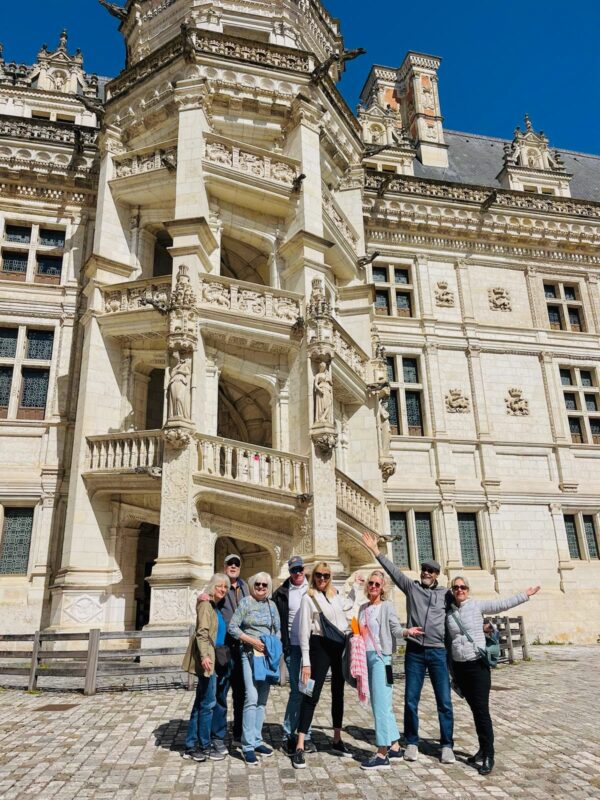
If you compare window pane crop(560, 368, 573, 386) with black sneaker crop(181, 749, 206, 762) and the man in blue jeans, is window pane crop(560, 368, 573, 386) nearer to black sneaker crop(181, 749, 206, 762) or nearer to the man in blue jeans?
the man in blue jeans

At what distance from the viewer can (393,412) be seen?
18.1 metres

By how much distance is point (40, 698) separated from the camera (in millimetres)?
8008

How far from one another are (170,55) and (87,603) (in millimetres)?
13410

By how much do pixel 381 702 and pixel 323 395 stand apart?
763cm

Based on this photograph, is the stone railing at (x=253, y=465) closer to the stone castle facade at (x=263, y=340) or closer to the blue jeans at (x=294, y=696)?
the stone castle facade at (x=263, y=340)

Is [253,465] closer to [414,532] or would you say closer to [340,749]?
[340,749]

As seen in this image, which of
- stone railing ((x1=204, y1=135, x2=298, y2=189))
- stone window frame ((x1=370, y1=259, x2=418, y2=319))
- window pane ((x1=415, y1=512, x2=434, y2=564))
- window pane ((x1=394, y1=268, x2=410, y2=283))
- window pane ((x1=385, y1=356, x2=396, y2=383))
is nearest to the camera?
stone railing ((x1=204, y1=135, x2=298, y2=189))

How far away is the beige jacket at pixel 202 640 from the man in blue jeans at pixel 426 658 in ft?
5.32

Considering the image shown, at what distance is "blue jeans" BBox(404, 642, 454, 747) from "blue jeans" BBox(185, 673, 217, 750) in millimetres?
1693

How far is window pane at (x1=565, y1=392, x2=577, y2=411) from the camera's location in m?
19.5

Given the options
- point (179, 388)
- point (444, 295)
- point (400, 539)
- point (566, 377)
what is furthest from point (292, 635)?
point (566, 377)

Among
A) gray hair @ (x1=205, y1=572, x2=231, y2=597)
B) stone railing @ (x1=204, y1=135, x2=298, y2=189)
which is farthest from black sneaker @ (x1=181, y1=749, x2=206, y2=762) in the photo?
stone railing @ (x1=204, y1=135, x2=298, y2=189)

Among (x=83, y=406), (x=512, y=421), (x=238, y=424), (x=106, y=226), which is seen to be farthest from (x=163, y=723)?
(x=512, y=421)

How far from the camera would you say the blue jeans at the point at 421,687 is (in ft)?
17.3
